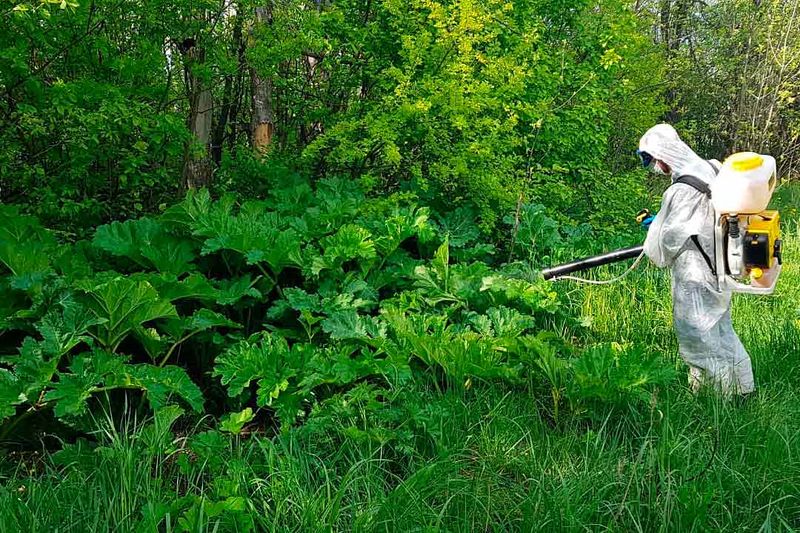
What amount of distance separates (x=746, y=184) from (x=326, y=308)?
7.16 ft

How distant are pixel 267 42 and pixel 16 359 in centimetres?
282

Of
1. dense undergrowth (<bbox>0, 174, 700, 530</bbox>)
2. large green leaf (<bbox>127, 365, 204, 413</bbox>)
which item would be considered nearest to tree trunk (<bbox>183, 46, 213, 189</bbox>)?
dense undergrowth (<bbox>0, 174, 700, 530</bbox>)

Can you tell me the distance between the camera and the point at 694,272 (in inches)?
143

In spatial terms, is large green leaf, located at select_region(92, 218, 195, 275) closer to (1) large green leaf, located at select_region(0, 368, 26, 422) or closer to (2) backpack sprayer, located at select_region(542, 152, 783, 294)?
Answer: (1) large green leaf, located at select_region(0, 368, 26, 422)

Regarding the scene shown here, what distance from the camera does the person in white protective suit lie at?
3598 mm

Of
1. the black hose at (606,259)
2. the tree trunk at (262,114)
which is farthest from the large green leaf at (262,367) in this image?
the tree trunk at (262,114)

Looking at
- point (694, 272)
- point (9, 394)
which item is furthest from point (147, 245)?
point (694, 272)

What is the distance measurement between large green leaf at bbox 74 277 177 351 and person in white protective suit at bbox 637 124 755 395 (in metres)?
2.51

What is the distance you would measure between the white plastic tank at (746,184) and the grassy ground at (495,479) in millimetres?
932

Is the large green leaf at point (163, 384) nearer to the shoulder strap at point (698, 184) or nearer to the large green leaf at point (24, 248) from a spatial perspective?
the large green leaf at point (24, 248)

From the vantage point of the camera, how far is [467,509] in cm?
258

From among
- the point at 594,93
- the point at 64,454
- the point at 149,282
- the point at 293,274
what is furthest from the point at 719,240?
the point at 594,93

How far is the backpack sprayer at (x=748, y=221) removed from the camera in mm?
3207

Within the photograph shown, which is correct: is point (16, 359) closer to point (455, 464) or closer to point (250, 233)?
point (250, 233)
